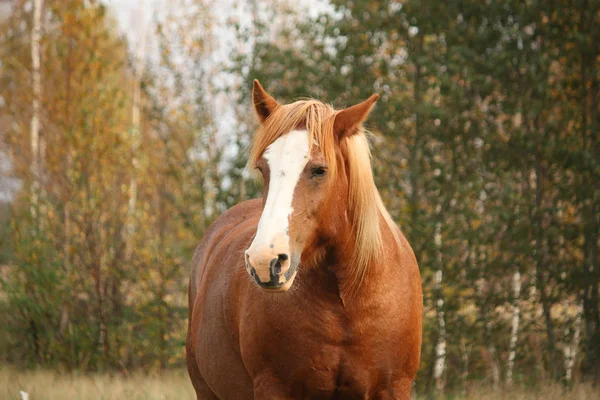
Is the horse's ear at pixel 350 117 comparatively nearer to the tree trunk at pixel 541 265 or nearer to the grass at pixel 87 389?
the grass at pixel 87 389

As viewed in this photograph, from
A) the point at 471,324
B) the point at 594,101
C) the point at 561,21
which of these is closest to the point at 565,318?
the point at 471,324

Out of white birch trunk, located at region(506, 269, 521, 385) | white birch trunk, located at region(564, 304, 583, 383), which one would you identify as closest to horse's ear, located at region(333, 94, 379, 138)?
white birch trunk, located at region(506, 269, 521, 385)

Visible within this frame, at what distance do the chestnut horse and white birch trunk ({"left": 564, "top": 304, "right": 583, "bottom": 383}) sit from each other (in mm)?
4309

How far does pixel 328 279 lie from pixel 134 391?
3867 millimetres

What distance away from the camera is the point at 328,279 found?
3.31 meters

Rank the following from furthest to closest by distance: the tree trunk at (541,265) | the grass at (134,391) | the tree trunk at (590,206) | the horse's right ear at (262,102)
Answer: the tree trunk at (541,265), the tree trunk at (590,206), the grass at (134,391), the horse's right ear at (262,102)

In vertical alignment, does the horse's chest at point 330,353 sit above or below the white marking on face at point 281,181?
below

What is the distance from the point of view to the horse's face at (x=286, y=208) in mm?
2742

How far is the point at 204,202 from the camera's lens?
897 centimetres

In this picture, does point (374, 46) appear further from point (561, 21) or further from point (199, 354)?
point (199, 354)

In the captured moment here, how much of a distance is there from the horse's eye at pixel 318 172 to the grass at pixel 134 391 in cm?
358

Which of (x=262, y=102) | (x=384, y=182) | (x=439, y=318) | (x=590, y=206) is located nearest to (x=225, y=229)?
(x=262, y=102)

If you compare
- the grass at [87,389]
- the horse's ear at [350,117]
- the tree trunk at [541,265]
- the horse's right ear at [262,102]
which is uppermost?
the horse's right ear at [262,102]

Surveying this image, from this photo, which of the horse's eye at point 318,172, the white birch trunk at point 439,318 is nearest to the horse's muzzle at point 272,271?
the horse's eye at point 318,172
